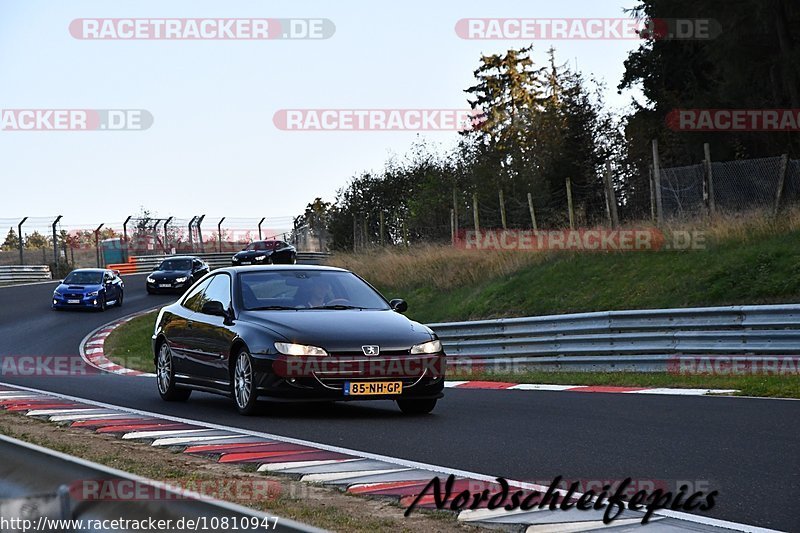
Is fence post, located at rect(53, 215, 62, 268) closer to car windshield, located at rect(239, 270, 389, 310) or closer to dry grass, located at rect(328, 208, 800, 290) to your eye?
dry grass, located at rect(328, 208, 800, 290)

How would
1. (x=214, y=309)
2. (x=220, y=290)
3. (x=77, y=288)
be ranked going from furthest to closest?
(x=77, y=288), (x=220, y=290), (x=214, y=309)

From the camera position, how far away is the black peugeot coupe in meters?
10.9

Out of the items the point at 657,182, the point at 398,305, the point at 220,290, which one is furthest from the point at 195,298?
the point at 657,182

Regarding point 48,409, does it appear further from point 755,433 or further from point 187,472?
point 755,433

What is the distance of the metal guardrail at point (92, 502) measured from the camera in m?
3.78

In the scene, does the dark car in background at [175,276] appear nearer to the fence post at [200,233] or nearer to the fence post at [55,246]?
the fence post at [55,246]

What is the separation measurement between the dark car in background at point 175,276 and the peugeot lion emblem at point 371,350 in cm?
3430

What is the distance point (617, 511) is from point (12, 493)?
2.98m

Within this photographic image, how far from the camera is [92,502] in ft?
13.9

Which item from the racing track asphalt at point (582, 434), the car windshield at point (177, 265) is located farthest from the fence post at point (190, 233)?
the racing track asphalt at point (582, 434)

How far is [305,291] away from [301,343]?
134 centimetres

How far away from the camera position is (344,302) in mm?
12203

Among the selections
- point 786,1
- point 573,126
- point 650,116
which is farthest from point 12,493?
point 573,126

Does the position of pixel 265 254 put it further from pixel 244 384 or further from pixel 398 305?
pixel 244 384
